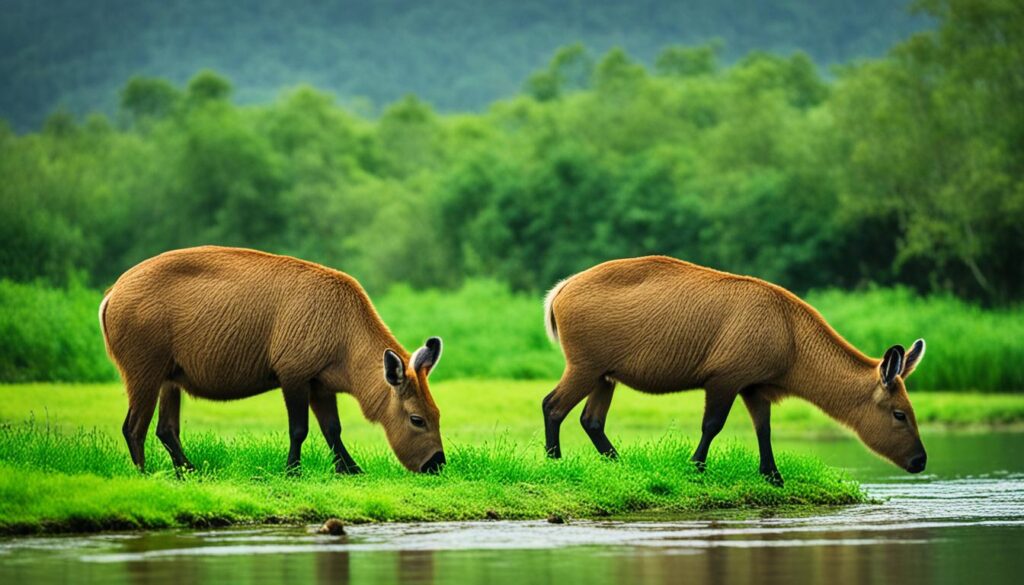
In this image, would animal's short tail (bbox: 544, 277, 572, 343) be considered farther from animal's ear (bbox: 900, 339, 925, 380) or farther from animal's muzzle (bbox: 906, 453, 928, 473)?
animal's muzzle (bbox: 906, 453, 928, 473)

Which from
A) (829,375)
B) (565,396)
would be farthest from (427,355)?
(829,375)

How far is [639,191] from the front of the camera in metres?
62.8

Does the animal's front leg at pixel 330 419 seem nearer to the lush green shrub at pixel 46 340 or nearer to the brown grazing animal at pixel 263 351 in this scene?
the brown grazing animal at pixel 263 351

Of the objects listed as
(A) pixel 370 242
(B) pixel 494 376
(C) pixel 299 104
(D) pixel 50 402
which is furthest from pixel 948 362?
(C) pixel 299 104

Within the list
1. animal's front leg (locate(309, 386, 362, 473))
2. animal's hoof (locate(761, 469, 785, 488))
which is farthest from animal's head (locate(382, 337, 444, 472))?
animal's hoof (locate(761, 469, 785, 488))

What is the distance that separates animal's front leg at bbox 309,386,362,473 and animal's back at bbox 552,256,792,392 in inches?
102

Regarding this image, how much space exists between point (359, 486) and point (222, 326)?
2334 mm

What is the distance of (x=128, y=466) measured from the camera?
16.3 m

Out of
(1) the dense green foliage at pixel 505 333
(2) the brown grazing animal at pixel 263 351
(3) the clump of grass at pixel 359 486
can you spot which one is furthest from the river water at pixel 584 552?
(1) the dense green foliage at pixel 505 333

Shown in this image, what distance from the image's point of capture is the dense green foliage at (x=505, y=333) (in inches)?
1287

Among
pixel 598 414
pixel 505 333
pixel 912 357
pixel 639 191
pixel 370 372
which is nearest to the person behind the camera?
pixel 370 372

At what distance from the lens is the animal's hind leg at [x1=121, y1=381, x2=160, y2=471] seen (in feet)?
56.4

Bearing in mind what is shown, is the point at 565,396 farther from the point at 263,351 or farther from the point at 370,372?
the point at 263,351

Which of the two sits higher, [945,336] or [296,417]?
[945,336]
